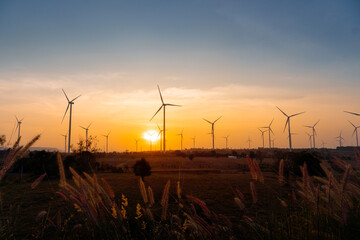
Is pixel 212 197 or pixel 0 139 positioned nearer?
pixel 212 197

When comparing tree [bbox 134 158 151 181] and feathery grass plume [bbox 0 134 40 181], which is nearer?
feathery grass plume [bbox 0 134 40 181]

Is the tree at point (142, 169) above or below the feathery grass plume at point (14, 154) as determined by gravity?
below

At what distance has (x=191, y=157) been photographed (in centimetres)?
7575

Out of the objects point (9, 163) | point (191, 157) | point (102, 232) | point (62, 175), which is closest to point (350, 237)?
point (102, 232)

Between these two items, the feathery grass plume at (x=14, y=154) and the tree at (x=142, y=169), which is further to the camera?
the tree at (x=142, y=169)

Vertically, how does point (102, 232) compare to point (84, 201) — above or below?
below

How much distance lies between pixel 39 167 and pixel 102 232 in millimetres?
37473

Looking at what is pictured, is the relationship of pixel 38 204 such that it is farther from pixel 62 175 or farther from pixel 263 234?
pixel 263 234

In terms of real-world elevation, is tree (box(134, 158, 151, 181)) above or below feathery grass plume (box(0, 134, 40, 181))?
below

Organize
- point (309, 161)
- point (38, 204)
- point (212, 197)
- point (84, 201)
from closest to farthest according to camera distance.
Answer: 1. point (84, 201)
2. point (38, 204)
3. point (212, 197)
4. point (309, 161)

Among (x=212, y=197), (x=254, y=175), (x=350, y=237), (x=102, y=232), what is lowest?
(x=212, y=197)

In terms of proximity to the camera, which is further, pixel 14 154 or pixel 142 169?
pixel 142 169

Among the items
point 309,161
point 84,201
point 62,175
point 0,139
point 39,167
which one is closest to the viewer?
point 84,201

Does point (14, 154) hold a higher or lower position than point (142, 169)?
higher
